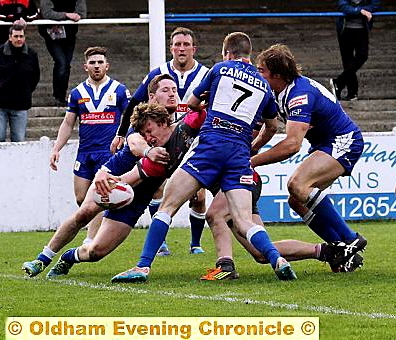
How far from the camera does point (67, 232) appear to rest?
34.0 feet

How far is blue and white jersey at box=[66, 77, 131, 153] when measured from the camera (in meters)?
13.4

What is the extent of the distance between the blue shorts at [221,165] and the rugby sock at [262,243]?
378 mm

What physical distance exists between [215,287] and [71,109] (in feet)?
14.7

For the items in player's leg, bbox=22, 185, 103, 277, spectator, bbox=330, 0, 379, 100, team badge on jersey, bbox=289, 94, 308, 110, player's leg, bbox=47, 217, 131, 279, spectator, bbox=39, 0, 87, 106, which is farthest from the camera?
spectator, bbox=330, 0, 379, 100

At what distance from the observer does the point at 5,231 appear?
51.0ft

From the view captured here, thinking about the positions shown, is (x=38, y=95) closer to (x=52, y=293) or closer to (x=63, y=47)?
(x=63, y=47)

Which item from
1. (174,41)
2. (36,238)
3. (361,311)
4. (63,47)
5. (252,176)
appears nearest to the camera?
(361,311)

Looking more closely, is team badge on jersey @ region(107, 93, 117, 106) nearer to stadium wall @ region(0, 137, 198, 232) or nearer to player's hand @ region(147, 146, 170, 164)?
stadium wall @ region(0, 137, 198, 232)

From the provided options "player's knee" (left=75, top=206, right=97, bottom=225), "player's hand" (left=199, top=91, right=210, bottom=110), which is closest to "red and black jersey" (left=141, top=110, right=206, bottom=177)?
"player's hand" (left=199, top=91, right=210, bottom=110)

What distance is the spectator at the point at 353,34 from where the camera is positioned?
726 inches

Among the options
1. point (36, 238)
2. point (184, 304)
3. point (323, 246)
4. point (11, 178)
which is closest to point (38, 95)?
point (11, 178)

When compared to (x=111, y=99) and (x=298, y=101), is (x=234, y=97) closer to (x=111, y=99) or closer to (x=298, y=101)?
(x=298, y=101)

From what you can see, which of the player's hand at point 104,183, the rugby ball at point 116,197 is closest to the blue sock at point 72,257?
the rugby ball at point 116,197

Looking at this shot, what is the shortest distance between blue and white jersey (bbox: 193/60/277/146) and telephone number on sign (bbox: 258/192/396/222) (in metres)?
6.07
